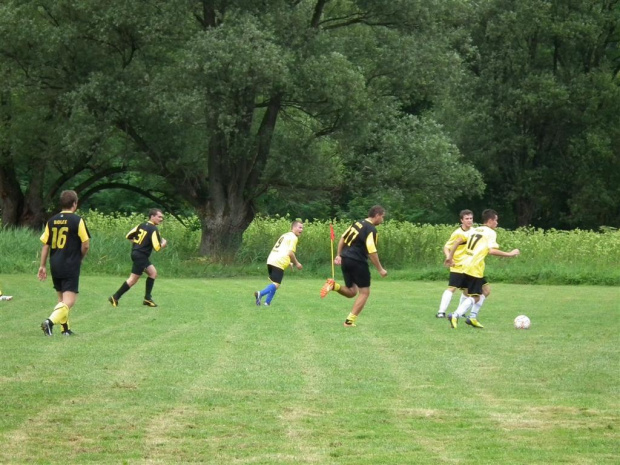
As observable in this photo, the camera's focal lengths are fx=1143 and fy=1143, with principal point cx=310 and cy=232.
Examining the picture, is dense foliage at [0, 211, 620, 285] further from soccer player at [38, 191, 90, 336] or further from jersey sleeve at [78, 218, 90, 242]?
jersey sleeve at [78, 218, 90, 242]

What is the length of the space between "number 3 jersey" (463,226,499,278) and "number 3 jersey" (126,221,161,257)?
6.31 m

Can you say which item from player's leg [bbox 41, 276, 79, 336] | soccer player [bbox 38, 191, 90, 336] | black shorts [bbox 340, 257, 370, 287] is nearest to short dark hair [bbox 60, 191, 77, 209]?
soccer player [bbox 38, 191, 90, 336]

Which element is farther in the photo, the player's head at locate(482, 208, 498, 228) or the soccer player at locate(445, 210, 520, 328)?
the soccer player at locate(445, 210, 520, 328)

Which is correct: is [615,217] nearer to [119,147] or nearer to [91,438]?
[119,147]

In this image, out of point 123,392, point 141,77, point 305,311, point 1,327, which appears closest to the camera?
point 123,392

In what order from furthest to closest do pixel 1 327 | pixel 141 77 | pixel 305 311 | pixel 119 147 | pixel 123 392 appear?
pixel 119 147
pixel 141 77
pixel 305 311
pixel 1 327
pixel 123 392

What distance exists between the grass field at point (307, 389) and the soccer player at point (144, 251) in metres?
1.56

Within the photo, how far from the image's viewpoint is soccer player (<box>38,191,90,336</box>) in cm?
1488

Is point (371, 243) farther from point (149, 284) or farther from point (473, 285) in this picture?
point (149, 284)

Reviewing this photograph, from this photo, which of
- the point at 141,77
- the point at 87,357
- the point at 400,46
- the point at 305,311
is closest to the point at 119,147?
the point at 141,77

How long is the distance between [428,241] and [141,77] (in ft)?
35.4

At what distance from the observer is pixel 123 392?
10414 mm

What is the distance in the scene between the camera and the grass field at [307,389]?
7938mm

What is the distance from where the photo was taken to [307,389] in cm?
1070
